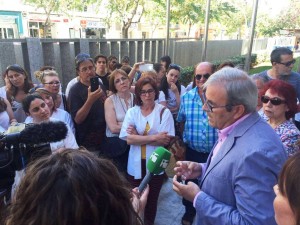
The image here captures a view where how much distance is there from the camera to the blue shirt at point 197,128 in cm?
277

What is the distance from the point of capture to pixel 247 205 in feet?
4.58

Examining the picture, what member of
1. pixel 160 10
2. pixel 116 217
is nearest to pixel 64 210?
pixel 116 217

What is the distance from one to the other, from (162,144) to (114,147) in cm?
66

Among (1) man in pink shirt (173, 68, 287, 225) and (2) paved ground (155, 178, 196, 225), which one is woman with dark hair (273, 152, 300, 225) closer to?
(1) man in pink shirt (173, 68, 287, 225)

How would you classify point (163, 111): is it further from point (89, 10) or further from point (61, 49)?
point (89, 10)

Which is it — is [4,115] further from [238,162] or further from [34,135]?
[238,162]

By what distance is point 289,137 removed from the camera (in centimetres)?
229

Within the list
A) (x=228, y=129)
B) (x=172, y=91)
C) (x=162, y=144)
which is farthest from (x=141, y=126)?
(x=172, y=91)

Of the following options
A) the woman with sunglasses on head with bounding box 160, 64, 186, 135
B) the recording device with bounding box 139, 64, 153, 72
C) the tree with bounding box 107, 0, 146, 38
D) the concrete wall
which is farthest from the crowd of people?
the tree with bounding box 107, 0, 146, 38

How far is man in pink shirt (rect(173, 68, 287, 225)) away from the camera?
139cm

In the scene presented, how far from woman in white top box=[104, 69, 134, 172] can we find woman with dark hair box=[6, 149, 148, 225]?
2051 millimetres

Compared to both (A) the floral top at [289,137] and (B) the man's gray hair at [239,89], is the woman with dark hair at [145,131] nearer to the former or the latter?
(A) the floral top at [289,137]

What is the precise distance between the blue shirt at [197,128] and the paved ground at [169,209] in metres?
0.97

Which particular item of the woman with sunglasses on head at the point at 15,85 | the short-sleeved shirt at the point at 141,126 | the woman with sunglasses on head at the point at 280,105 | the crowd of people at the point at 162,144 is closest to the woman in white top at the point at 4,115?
the crowd of people at the point at 162,144
